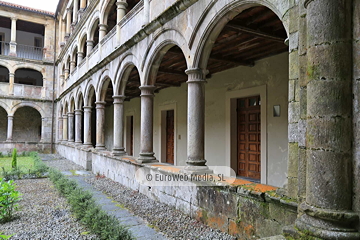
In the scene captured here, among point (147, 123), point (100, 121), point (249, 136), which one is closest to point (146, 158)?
point (147, 123)

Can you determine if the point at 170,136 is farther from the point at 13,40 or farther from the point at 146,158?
the point at 13,40

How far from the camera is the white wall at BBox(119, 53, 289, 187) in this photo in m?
5.94

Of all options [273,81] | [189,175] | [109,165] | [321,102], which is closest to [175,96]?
[109,165]

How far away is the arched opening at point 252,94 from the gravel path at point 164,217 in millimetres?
2539

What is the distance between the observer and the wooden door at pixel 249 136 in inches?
265

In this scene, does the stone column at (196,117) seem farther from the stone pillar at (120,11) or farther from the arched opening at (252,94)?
the stone pillar at (120,11)

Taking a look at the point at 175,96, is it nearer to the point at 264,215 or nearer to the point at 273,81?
the point at 273,81

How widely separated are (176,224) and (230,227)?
0.93 m

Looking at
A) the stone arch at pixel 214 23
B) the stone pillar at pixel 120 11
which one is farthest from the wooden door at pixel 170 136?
the stone arch at pixel 214 23

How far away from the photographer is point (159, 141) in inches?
436

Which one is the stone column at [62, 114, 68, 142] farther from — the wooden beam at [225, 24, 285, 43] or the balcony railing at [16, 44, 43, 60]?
the wooden beam at [225, 24, 285, 43]

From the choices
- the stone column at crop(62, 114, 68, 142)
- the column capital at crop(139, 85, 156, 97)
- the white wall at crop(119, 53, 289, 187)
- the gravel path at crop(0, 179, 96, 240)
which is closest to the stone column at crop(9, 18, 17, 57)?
the stone column at crop(62, 114, 68, 142)

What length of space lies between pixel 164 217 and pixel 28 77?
20118 millimetres

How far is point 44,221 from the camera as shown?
14.9ft
